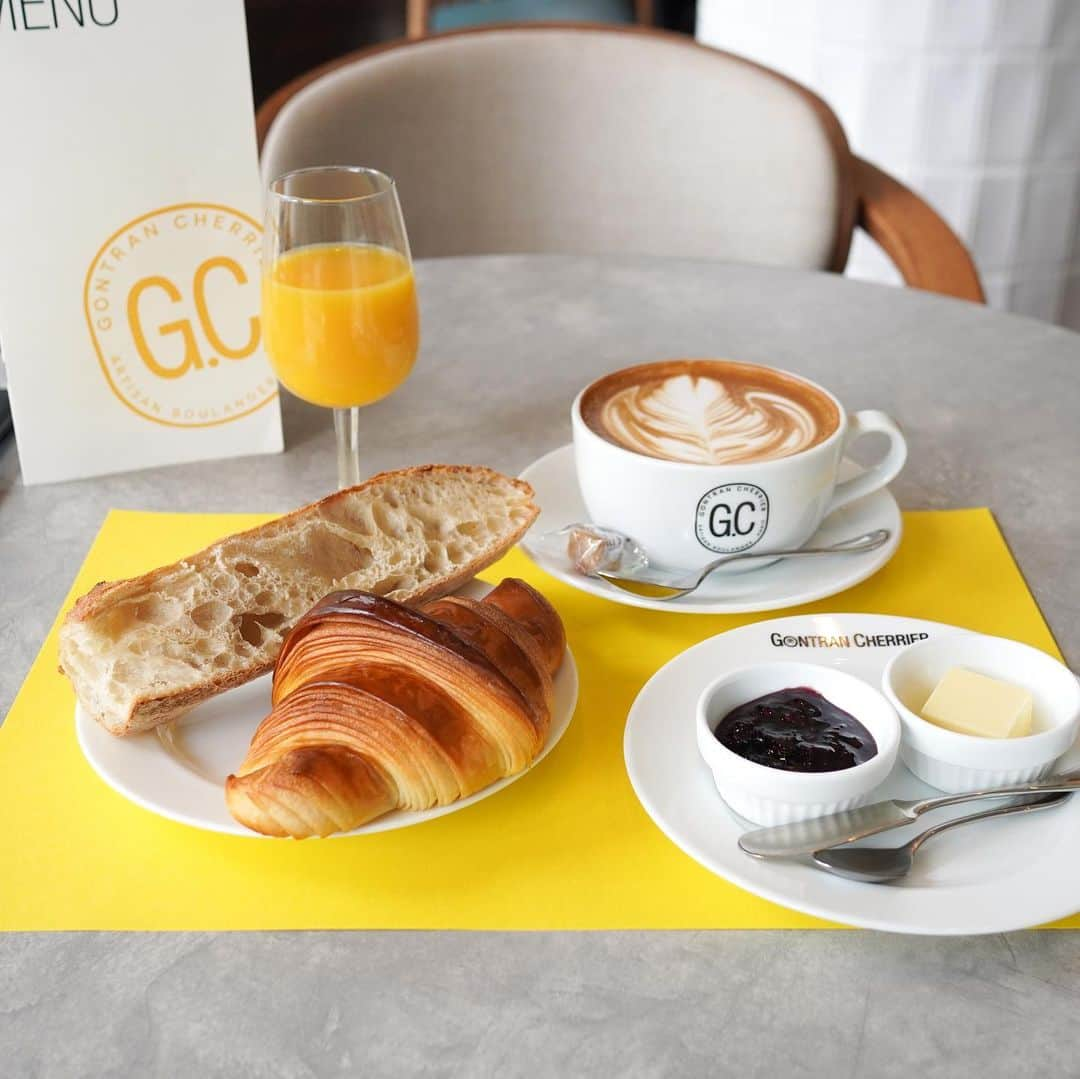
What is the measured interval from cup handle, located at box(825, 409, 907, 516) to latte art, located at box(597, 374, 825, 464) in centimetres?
3

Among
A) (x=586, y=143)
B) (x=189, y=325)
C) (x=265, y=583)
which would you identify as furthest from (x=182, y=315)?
(x=586, y=143)

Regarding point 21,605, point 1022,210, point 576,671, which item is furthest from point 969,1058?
point 1022,210

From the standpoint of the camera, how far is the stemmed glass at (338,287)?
965 millimetres

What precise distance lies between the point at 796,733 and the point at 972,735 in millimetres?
93

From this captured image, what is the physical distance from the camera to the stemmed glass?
3.17 ft

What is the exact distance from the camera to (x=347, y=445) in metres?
1.04

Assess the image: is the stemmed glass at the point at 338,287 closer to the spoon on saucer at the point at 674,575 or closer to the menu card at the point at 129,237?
the menu card at the point at 129,237

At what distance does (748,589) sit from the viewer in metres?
0.90

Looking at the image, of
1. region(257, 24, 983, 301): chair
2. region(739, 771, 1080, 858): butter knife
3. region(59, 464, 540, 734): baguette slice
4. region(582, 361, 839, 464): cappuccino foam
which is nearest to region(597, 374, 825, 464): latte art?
region(582, 361, 839, 464): cappuccino foam

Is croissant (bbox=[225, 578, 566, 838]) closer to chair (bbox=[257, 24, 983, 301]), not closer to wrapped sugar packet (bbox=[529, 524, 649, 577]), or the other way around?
wrapped sugar packet (bbox=[529, 524, 649, 577])

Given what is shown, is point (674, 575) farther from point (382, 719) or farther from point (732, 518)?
point (382, 719)

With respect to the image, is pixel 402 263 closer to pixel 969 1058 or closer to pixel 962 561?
pixel 962 561

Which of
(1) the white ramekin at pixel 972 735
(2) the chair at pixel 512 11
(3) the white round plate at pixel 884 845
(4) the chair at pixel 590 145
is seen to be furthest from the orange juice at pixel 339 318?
(2) the chair at pixel 512 11

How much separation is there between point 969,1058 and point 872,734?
0.18 m
